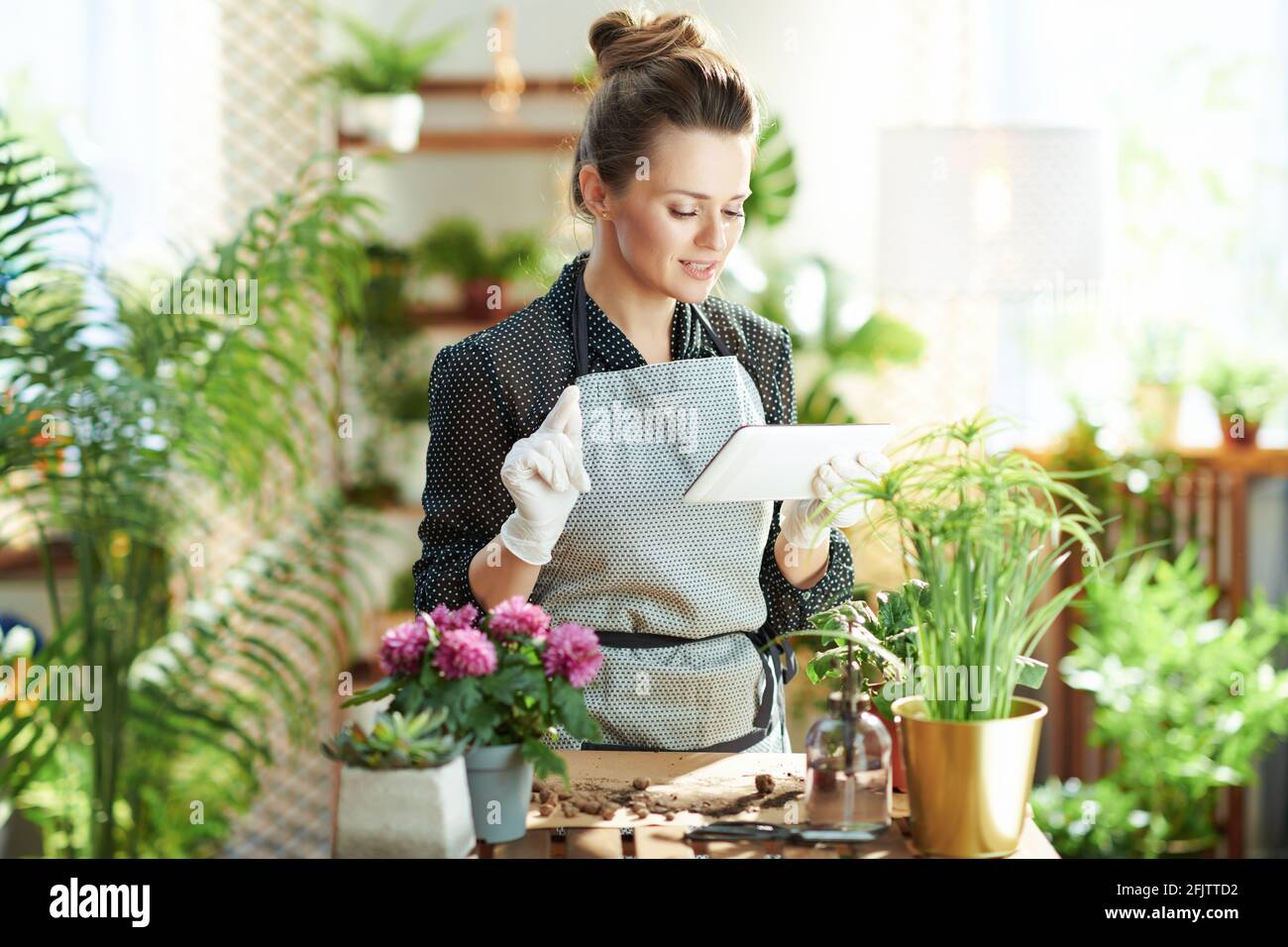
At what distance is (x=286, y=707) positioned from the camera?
276cm

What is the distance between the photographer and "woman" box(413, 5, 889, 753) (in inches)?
61.0

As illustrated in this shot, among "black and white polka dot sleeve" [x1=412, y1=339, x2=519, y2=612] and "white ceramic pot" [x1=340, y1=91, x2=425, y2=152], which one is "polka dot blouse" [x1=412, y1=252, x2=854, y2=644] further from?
"white ceramic pot" [x1=340, y1=91, x2=425, y2=152]

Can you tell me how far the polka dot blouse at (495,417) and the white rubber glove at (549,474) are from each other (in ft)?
0.62

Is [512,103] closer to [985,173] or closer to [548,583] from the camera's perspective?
[985,173]

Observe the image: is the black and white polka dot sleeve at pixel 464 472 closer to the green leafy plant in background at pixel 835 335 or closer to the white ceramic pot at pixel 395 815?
the white ceramic pot at pixel 395 815

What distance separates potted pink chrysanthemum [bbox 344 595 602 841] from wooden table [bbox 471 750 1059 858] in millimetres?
46

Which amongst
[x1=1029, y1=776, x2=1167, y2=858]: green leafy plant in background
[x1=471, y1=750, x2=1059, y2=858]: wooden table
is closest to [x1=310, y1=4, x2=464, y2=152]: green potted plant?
[x1=1029, y1=776, x2=1167, y2=858]: green leafy plant in background

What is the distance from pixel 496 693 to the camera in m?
1.11

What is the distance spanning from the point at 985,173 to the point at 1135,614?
111cm

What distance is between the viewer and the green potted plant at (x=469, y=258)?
13.3ft

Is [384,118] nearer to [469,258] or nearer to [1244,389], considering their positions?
[469,258]
